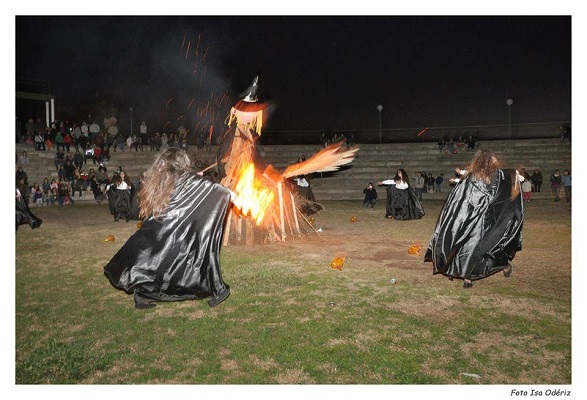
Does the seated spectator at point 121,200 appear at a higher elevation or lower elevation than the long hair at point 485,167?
lower

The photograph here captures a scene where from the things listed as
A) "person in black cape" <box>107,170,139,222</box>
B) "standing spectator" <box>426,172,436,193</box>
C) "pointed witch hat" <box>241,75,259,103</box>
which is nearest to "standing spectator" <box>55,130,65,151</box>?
"person in black cape" <box>107,170,139,222</box>

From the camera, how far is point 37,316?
572 centimetres

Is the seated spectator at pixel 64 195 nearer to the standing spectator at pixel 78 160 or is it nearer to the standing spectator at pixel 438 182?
the standing spectator at pixel 78 160

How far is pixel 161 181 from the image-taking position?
5660 mm

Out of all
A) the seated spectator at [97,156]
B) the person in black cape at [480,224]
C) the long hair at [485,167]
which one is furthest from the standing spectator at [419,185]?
the seated spectator at [97,156]

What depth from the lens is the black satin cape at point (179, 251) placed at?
5539 mm

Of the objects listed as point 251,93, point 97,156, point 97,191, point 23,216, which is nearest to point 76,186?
point 97,191

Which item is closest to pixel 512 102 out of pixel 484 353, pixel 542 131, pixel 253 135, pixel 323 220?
pixel 542 131

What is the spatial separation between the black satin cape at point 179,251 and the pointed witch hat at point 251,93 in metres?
4.65

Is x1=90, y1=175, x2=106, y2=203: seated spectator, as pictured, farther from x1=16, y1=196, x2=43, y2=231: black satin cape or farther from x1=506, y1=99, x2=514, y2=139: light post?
x1=506, y1=99, x2=514, y2=139: light post

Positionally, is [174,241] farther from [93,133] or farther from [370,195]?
[93,133]

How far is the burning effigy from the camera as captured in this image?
1009cm

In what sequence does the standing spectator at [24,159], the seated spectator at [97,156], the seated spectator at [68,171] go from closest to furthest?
the seated spectator at [68,171], the standing spectator at [24,159], the seated spectator at [97,156]

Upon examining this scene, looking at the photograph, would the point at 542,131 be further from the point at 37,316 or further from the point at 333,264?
the point at 37,316
